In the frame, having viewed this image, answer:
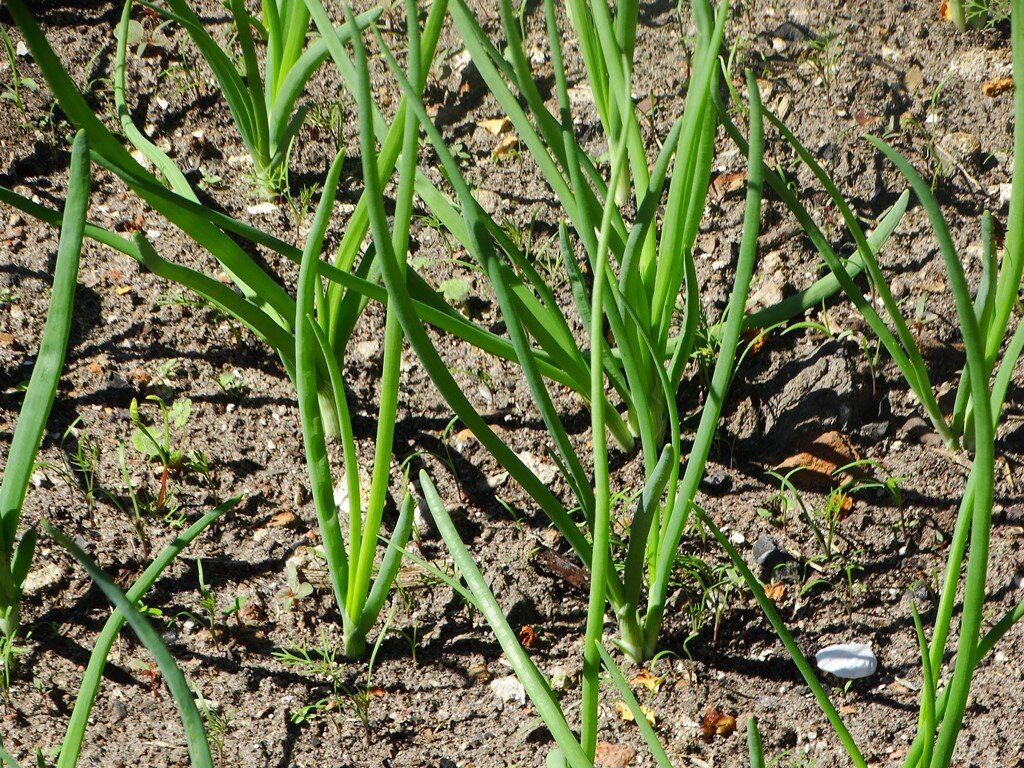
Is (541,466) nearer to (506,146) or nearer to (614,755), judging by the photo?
(614,755)

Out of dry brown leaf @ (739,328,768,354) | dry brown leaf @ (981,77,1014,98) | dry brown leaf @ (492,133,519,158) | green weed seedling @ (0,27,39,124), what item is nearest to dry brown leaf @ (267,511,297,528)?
dry brown leaf @ (739,328,768,354)

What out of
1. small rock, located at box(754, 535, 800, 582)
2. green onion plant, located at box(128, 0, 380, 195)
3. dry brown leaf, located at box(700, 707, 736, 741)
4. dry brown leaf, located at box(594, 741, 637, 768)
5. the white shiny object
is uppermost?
green onion plant, located at box(128, 0, 380, 195)

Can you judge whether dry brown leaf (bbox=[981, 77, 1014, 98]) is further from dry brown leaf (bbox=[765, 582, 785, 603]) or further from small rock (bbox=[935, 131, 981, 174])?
dry brown leaf (bbox=[765, 582, 785, 603])

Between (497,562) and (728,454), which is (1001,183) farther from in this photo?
(497,562)

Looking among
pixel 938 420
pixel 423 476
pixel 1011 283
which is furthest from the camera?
pixel 938 420

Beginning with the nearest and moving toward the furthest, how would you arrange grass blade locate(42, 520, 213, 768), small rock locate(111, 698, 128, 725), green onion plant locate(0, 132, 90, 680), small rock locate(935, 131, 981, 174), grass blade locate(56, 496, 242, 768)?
grass blade locate(42, 520, 213, 768), grass blade locate(56, 496, 242, 768), green onion plant locate(0, 132, 90, 680), small rock locate(111, 698, 128, 725), small rock locate(935, 131, 981, 174)

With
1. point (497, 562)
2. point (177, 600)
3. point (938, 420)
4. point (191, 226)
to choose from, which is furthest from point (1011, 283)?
point (177, 600)
